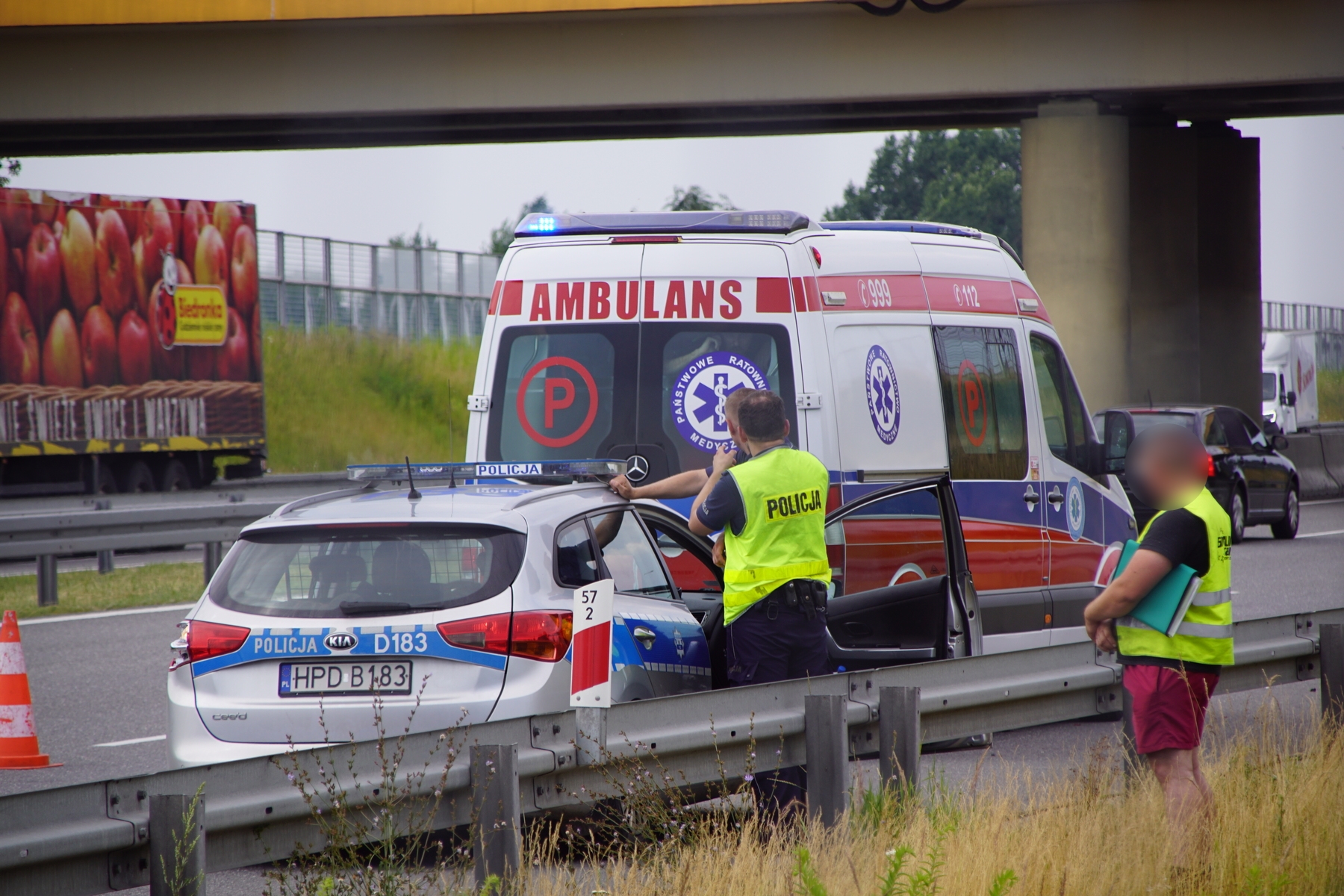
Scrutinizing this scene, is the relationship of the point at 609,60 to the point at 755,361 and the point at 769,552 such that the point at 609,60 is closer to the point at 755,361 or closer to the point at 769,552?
the point at 755,361

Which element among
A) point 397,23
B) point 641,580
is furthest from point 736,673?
point 397,23

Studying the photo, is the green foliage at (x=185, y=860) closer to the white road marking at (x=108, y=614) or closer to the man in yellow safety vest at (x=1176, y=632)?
the man in yellow safety vest at (x=1176, y=632)

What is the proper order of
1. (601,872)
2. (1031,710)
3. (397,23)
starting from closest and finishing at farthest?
(601,872)
(1031,710)
(397,23)

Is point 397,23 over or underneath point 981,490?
over

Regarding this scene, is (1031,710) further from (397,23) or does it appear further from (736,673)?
(397,23)

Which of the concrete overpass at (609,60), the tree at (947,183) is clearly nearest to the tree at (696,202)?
the concrete overpass at (609,60)

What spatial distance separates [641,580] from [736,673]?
590 mm

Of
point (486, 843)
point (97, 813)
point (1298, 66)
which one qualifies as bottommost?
point (486, 843)

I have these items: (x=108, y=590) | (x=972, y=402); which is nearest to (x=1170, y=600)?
(x=972, y=402)

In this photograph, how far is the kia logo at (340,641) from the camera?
5.39m

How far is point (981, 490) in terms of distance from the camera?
349 inches

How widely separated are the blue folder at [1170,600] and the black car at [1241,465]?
1469cm

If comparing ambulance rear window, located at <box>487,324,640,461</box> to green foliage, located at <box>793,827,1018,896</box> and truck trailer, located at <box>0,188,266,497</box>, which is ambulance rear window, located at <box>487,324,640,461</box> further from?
truck trailer, located at <box>0,188,266,497</box>

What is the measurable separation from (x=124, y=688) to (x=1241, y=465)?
14.9 m
